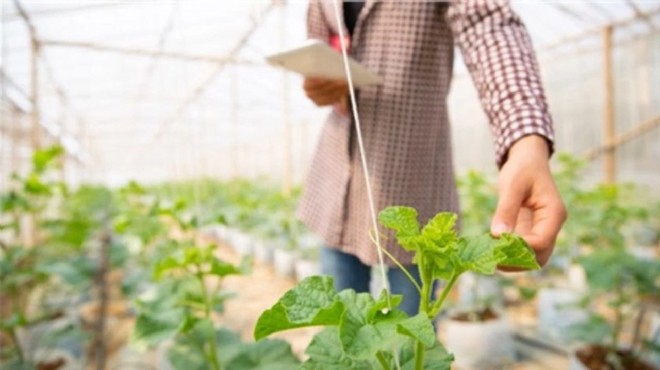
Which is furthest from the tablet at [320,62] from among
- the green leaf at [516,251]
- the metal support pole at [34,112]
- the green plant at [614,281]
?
the metal support pole at [34,112]

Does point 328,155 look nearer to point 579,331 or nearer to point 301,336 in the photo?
point 579,331

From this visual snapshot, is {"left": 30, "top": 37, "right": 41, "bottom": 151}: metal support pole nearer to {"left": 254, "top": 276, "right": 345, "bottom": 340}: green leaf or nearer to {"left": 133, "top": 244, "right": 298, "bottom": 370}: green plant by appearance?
{"left": 133, "top": 244, "right": 298, "bottom": 370}: green plant

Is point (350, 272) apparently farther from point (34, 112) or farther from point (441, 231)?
point (34, 112)

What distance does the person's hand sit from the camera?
2.19 ft

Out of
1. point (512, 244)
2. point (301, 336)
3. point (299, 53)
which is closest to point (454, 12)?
point (299, 53)

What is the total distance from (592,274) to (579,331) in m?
0.26

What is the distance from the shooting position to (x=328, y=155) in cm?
126

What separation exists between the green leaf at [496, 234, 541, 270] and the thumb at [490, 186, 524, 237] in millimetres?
61

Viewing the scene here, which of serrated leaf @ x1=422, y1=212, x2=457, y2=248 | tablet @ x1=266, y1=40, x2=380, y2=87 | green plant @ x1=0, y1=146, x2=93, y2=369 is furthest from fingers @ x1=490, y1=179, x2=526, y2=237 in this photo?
green plant @ x1=0, y1=146, x2=93, y2=369

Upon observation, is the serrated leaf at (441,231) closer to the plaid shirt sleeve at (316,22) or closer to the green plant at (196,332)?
the green plant at (196,332)

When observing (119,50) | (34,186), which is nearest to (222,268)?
(34,186)

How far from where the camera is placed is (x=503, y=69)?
0.85 metres

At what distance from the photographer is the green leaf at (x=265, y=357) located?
1114 mm

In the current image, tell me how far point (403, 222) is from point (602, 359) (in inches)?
74.5
